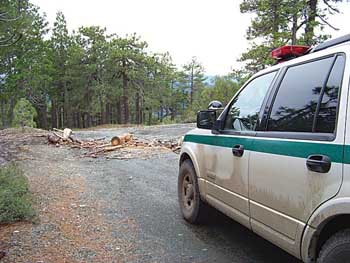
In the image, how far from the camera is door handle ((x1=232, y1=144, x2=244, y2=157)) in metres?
3.73

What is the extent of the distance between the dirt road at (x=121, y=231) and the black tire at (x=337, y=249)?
63.8 inches

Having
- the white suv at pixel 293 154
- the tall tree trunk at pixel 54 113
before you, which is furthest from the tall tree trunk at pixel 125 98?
the white suv at pixel 293 154

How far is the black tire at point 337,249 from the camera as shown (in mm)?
2414

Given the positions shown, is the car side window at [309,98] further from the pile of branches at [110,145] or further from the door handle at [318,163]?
the pile of branches at [110,145]

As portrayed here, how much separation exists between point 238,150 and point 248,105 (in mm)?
Answer: 564

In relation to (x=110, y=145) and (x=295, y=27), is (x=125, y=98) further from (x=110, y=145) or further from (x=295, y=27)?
(x=110, y=145)

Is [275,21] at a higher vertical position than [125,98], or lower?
higher

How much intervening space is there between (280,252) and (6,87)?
113 ft

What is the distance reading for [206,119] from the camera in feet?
15.7

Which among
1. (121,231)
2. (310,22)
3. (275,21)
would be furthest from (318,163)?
(275,21)

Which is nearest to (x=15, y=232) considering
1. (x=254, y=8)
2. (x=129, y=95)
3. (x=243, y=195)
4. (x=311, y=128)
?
(x=243, y=195)

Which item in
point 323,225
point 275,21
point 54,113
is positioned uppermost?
point 275,21

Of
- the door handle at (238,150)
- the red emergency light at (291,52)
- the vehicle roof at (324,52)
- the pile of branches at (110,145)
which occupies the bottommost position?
the pile of branches at (110,145)

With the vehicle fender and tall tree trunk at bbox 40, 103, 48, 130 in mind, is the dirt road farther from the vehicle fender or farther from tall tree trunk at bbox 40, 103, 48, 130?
tall tree trunk at bbox 40, 103, 48, 130
